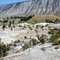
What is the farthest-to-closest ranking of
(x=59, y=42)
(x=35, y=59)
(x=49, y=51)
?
(x=59, y=42) < (x=49, y=51) < (x=35, y=59)

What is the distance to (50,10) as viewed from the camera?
19975cm

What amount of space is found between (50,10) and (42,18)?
461 feet

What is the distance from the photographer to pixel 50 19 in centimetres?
5759

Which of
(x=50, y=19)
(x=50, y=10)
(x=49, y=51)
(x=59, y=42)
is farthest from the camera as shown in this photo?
(x=50, y=10)

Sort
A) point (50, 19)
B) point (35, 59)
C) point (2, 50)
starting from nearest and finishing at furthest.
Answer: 1. point (35, 59)
2. point (2, 50)
3. point (50, 19)

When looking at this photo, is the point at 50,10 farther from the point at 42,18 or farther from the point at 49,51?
the point at 49,51

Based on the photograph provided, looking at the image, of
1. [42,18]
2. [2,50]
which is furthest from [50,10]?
[2,50]

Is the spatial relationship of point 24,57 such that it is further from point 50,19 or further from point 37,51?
point 50,19

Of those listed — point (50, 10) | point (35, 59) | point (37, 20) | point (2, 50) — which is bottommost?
point (50, 10)

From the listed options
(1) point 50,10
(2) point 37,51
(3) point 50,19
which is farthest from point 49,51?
(1) point 50,10

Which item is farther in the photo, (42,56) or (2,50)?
(2,50)

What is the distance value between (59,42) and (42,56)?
82.4 inches

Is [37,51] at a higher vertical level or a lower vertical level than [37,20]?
higher

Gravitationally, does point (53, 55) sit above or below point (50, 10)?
above
